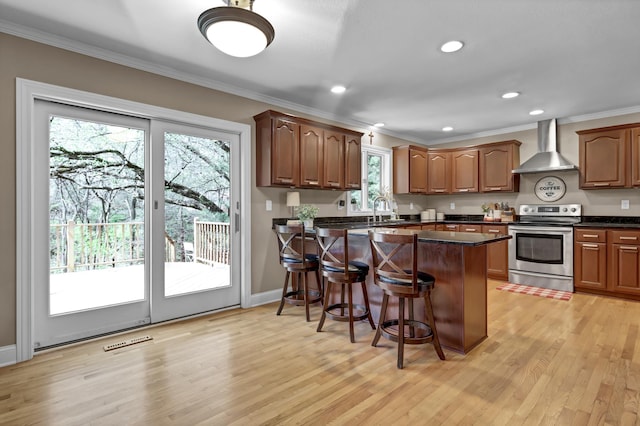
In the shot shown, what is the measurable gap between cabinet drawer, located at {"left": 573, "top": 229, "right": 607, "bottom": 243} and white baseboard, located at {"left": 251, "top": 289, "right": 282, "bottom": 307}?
4.09 meters

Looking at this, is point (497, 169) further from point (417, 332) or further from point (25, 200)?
point (25, 200)

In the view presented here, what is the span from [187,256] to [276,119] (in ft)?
6.01

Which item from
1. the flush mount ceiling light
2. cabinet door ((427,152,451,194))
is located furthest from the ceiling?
cabinet door ((427,152,451,194))

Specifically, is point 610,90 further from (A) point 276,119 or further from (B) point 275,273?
(B) point 275,273

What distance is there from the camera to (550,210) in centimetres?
529

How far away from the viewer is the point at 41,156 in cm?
272

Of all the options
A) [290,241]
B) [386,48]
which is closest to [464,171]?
[386,48]

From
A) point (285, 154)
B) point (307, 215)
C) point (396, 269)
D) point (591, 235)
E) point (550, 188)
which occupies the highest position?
point (285, 154)

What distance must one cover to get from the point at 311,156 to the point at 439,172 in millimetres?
3133

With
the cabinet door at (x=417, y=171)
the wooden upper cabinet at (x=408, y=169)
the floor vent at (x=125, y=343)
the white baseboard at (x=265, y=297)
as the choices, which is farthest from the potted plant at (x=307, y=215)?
the cabinet door at (x=417, y=171)

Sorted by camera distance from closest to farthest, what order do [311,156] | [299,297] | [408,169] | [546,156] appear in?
[299,297] < [311,156] < [546,156] < [408,169]

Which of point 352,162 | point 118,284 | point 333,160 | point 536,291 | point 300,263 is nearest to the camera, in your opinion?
point 118,284

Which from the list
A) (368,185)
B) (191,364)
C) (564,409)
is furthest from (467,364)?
(368,185)

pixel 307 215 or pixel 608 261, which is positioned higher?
pixel 307 215
